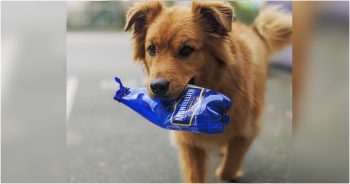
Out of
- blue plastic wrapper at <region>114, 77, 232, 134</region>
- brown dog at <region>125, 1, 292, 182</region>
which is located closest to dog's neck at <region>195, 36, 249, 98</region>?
brown dog at <region>125, 1, 292, 182</region>

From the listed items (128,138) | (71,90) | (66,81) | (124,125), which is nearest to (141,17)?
(66,81)

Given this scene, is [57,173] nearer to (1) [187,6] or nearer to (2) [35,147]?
(2) [35,147]

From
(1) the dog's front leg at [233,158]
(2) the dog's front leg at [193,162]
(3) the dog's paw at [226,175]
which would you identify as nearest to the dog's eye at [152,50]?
(2) the dog's front leg at [193,162]

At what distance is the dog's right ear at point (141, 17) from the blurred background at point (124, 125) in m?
0.08

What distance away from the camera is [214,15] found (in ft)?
6.51

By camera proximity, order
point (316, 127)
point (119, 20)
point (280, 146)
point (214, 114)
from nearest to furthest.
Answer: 1. point (214, 114)
2. point (316, 127)
3. point (119, 20)
4. point (280, 146)

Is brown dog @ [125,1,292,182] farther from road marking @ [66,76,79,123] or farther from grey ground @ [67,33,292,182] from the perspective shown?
road marking @ [66,76,79,123]

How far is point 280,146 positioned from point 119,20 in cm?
140

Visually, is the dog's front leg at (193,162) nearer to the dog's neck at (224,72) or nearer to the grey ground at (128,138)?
the grey ground at (128,138)

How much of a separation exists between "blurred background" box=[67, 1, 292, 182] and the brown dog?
14 centimetres

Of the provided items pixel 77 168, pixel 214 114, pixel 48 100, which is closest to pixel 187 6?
pixel 214 114

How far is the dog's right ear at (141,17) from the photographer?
2.03m

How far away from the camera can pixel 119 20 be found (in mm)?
2277

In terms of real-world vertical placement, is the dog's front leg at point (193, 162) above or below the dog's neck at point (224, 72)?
below
